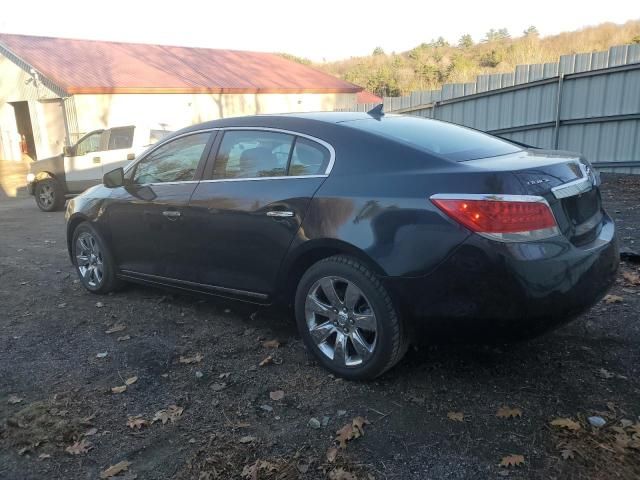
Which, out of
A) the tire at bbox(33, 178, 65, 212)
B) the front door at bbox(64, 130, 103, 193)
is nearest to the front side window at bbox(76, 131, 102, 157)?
the front door at bbox(64, 130, 103, 193)

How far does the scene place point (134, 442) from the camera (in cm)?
315

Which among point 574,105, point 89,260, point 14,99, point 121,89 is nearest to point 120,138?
point 89,260

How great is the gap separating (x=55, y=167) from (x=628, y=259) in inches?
471

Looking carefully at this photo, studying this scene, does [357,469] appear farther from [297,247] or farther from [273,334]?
[273,334]

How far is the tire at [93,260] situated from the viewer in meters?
5.45

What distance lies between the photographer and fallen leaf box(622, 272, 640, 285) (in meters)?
4.99

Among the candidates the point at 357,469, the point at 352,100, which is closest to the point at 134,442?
the point at 357,469

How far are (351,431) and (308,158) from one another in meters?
1.75

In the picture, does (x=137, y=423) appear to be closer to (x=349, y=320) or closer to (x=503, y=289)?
(x=349, y=320)

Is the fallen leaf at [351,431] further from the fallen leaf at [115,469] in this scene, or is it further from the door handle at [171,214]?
the door handle at [171,214]

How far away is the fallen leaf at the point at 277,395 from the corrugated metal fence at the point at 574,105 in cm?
955

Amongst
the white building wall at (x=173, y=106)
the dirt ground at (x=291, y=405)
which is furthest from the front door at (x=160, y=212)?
the white building wall at (x=173, y=106)

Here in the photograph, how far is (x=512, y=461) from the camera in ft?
9.00

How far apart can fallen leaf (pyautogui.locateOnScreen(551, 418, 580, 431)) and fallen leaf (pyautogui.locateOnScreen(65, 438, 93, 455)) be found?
2451 mm
